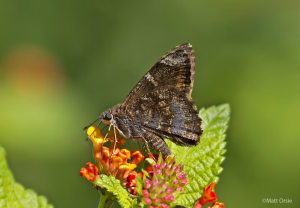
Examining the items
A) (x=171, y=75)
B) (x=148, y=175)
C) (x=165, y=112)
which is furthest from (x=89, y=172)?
(x=171, y=75)

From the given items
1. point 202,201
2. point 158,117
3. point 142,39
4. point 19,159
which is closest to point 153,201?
point 202,201

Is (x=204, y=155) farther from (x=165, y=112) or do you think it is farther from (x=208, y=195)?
(x=165, y=112)

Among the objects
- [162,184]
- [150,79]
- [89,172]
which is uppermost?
[150,79]

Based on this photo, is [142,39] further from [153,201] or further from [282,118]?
[153,201]

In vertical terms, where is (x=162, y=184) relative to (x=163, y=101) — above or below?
below

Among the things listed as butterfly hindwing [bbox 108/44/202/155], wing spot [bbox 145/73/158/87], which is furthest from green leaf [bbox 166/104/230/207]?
wing spot [bbox 145/73/158/87]

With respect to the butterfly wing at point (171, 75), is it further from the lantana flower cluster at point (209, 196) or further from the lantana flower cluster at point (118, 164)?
the lantana flower cluster at point (209, 196)

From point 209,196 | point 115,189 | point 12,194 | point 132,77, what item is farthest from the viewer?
point 132,77
